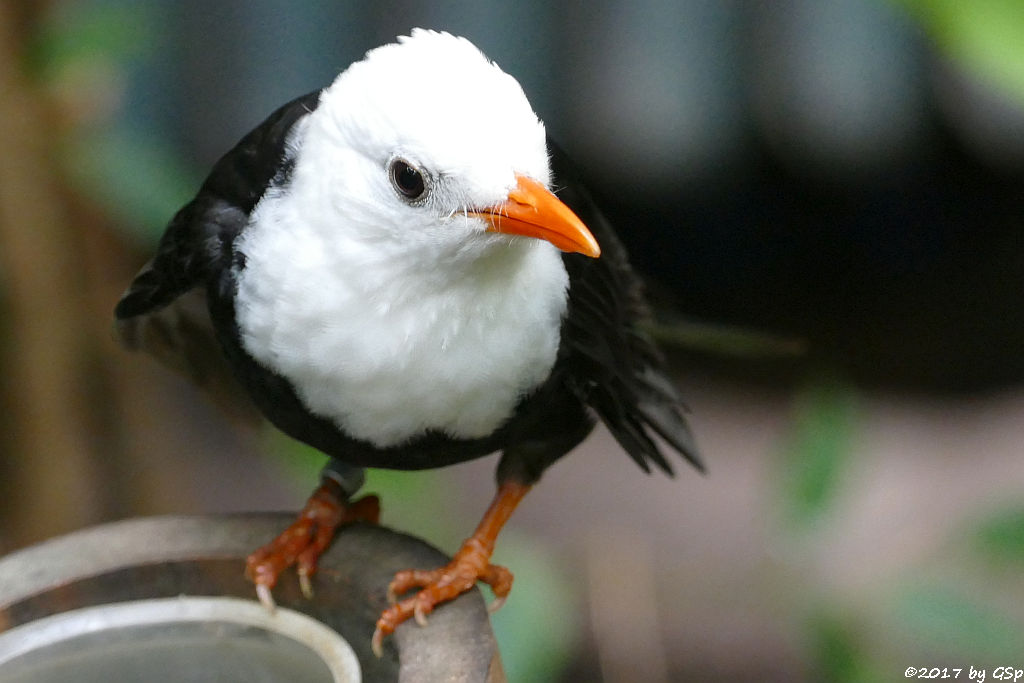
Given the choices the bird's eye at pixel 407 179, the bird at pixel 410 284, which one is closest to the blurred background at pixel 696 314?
the bird at pixel 410 284

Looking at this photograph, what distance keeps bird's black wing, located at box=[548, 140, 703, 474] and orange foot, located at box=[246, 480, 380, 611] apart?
1.81ft

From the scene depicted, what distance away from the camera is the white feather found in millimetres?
1718

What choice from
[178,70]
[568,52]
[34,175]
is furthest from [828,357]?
[34,175]

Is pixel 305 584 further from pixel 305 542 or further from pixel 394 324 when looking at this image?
pixel 394 324

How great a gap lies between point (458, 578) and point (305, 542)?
312 mm

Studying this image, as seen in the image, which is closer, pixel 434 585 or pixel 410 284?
pixel 410 284

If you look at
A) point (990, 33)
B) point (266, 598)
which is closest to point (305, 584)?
point (266, 598)

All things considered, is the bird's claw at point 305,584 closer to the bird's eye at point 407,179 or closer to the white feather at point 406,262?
the white feather at point 406,262

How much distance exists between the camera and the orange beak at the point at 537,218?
1669mm

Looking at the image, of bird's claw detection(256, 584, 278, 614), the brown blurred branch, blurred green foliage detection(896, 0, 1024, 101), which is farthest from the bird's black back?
the brown blurred branch

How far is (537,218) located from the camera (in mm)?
1675

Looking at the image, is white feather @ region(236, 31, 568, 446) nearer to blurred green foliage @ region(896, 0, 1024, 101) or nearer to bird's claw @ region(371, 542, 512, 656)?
bird's claw @ region(371, 542, 512, 656)

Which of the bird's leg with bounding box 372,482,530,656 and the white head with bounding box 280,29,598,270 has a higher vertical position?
the white head with bounding box 280,29,598,270

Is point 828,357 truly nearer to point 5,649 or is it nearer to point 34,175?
point 34,175
